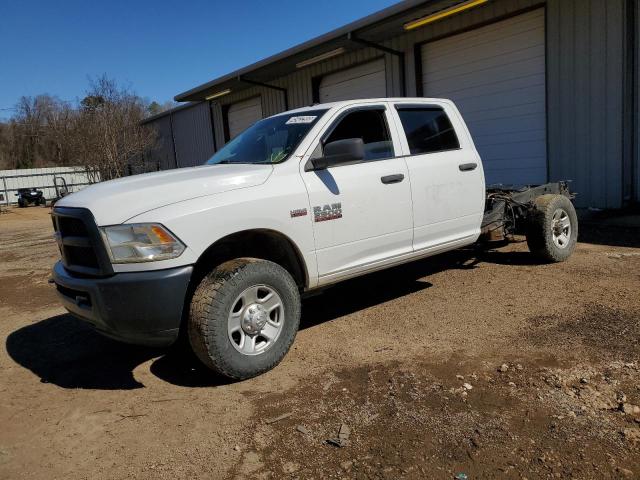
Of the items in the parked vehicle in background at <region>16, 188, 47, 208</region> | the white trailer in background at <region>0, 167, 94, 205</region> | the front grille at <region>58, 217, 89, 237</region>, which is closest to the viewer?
the front grille at <region>58, 217, 89, 237</region>

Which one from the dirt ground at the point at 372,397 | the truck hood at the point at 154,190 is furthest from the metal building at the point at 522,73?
the truck hood at the point at 154,190

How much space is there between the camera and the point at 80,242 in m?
3.70

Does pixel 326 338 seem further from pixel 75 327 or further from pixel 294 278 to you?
pixel 75 327

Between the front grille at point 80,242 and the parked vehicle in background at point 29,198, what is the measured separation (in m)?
32.8

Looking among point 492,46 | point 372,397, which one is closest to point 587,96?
point 492,46

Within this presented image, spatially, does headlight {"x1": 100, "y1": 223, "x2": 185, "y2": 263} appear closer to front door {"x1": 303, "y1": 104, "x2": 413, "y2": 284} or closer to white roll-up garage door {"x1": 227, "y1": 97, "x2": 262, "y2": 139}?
front door {"x1": 303, "y1": 104, "x2": 413, "y2": 284}

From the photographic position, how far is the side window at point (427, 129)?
521 cm

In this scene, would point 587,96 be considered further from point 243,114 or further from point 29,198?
point 29,198

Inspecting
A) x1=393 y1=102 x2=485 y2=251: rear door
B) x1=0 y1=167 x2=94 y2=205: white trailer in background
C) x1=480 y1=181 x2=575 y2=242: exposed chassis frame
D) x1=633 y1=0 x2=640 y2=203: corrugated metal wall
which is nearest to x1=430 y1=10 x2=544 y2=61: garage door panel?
x1=633 y1=0 x2=640 y2=203: corrugated metal wall

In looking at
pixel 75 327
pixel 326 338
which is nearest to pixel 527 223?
pixel 326 338

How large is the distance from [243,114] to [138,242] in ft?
57.7

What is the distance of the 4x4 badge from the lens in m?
4.26

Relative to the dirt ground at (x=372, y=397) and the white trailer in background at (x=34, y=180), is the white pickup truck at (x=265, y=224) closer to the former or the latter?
the dirt ground at (x=372, y=397)

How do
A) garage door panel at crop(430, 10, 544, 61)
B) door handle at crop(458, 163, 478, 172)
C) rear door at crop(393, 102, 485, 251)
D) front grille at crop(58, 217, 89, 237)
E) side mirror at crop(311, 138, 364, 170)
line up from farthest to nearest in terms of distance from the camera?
1. garage door panel at crop(430, 10, 544, 61)
2. door handle at crop(458, 163, 478, 172)
3. rear door at crop(393, 102, 485, 251)
4. side mirror at crop(311, 138, 364, 170)
5. front grille at crop(58, 217, 89, 237)
